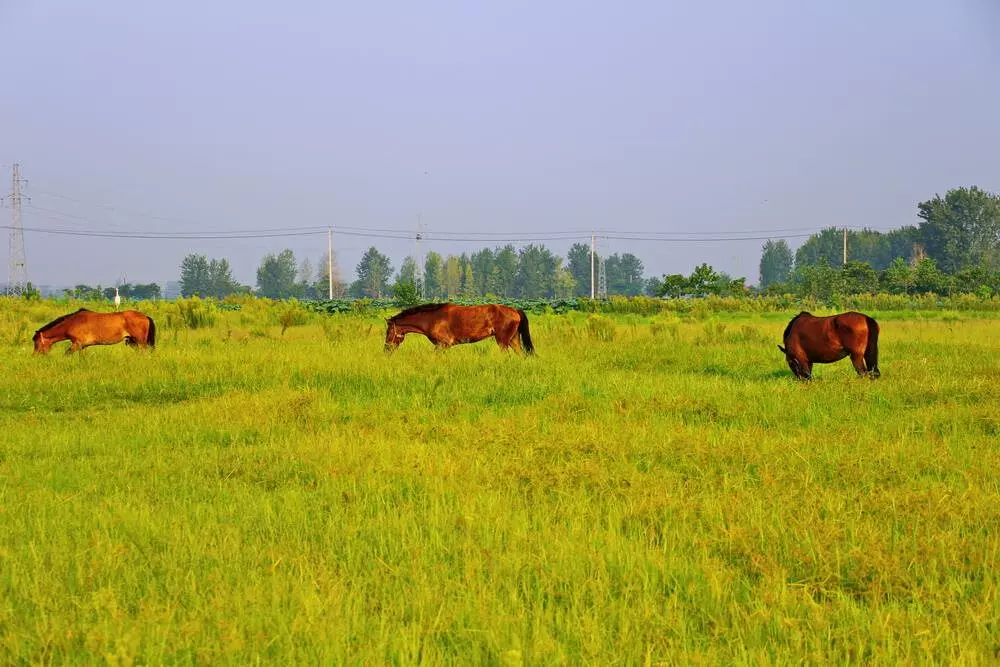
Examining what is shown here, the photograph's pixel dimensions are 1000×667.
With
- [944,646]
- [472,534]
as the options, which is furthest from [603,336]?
[944,646]

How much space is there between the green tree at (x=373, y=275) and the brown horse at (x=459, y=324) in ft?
412

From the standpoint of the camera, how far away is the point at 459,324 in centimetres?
1534

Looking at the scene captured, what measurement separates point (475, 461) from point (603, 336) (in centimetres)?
1232

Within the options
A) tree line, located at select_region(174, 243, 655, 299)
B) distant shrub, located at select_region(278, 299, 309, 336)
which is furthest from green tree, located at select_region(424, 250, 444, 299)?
distant shrub, located at select_region(278, 299, 309, 336)

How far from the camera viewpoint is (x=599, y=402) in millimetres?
9391

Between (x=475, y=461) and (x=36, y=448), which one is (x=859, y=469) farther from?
(x=36, y=448)

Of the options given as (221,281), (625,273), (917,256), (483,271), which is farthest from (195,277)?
(917,256)

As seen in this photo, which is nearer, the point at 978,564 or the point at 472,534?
the point at 978,564

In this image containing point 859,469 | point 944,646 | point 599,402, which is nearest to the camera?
point 944,646

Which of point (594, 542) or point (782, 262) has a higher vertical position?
point (782, 262)

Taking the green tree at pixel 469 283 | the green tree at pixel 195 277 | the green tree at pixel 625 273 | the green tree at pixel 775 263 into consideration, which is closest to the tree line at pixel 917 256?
the green tree at pixel 775 263

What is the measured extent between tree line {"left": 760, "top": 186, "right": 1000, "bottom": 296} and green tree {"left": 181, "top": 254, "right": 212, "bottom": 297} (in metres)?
98.1

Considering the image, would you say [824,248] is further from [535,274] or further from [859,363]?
[859,363]

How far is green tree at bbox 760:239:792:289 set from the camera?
137875 mm
